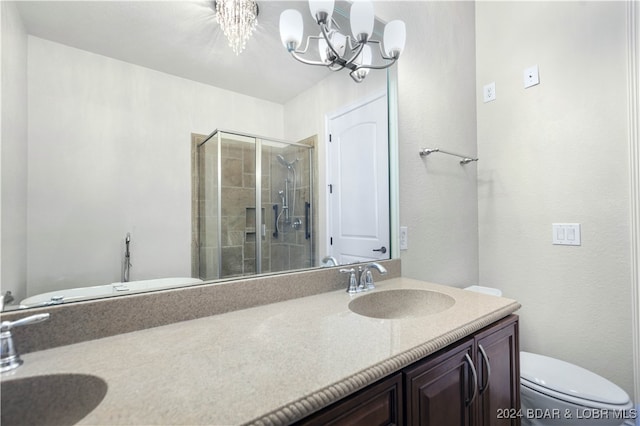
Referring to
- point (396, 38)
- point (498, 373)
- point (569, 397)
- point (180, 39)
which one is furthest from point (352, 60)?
point (569, 397)

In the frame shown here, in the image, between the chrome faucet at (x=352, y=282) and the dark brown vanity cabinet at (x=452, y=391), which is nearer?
the dark brown vanity cabinet at (x=452, y=391)

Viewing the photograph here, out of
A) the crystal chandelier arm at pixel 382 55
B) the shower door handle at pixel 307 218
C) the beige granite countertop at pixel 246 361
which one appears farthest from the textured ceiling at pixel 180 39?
the beige granite countertop at pixel 246 361

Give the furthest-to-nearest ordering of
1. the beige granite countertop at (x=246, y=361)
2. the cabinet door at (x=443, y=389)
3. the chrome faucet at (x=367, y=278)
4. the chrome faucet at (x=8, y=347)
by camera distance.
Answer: the chrome faucet at (x=367, y=278), the cabinet door at (x=443, y=389), the chrome faucet at (x=8, y=347), the beige granite countertop at (x=246, y=361)

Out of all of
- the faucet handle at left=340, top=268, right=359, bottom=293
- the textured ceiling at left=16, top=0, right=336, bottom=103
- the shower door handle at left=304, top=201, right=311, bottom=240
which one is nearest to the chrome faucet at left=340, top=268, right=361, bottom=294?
the faucet handle at left=340, top=268, right=359, bottom=293

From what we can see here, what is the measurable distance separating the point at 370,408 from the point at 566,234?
1.64 meters

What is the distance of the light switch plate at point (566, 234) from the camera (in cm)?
155

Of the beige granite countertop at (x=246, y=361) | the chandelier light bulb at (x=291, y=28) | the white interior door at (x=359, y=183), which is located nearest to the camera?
the beige granite countertop at (x=246, y=361)

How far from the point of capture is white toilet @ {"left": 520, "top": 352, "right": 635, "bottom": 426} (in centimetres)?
111

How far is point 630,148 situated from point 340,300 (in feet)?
5.26

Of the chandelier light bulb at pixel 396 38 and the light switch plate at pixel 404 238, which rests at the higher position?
the chandelier light bulb at pixel 396 38

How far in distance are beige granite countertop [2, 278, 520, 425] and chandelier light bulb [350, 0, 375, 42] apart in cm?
112

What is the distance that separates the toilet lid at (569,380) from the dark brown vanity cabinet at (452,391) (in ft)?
0.94

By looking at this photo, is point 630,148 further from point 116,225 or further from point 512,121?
point 116,225

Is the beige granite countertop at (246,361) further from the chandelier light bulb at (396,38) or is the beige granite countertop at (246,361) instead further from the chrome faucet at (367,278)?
the chandelier light bulb at (396,38)
